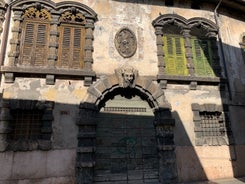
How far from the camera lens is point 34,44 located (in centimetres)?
779

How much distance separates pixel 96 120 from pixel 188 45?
525cm

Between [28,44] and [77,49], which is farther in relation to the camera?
[77,49]

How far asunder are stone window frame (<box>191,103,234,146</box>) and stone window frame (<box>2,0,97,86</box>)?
4459 millimetres

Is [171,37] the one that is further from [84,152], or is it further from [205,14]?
[84,152]

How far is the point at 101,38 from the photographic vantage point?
840cm

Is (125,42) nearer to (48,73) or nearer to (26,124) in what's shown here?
(48,73)

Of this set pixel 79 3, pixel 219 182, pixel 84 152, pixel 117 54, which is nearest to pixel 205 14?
pixel 117 54

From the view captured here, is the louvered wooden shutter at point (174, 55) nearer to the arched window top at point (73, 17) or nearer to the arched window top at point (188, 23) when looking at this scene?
the arched window top at point (188, 23)

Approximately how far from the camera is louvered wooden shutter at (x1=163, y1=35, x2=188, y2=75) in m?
8.77

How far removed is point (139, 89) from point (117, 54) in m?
1.69

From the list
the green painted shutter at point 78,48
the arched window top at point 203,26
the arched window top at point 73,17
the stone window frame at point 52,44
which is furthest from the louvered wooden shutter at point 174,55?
the arched window top at point 73,17

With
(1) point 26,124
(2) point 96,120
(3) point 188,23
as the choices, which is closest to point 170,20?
(3) point 188,23

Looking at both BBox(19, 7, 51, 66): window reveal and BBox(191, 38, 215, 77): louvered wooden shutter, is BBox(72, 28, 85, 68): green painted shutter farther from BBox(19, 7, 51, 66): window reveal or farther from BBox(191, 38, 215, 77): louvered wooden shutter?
BBox(191, 38, 215, 77): louvered wooden shutter

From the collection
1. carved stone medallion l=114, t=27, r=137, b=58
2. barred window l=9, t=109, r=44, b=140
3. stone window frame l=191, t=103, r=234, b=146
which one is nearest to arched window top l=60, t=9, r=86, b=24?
carved stone medallion l=114, t=27, r=137, b=58
